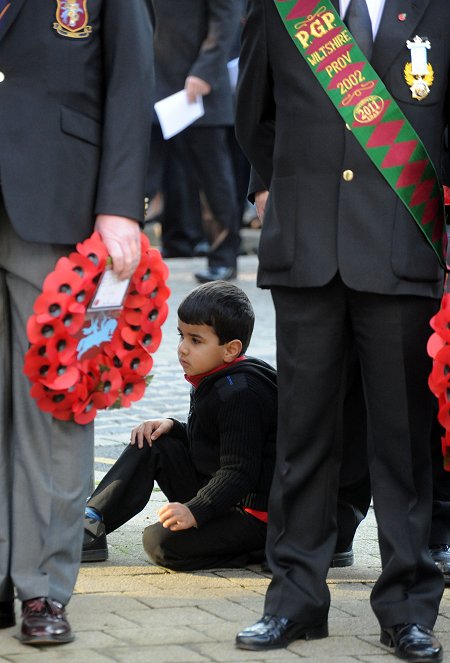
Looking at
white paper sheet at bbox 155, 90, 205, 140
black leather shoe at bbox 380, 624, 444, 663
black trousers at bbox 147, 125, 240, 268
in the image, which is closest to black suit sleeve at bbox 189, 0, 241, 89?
white paper sheet at bbox 155, 90, 205, 140

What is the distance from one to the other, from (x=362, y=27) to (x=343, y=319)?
751 mm

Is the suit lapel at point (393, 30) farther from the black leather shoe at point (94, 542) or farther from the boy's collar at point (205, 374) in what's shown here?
the black leather shoe at point (94, 542)

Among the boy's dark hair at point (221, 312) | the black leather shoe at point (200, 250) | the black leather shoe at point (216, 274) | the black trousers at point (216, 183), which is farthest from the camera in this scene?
the black leather shoe at point (200, 250)

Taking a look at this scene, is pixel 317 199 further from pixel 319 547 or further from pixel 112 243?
pixel 319 547

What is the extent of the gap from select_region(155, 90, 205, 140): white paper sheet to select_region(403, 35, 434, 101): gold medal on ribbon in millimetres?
6126

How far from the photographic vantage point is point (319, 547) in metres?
4.18

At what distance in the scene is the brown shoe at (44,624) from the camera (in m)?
3.98

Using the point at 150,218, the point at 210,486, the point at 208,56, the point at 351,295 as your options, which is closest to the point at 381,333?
the point at 351,295

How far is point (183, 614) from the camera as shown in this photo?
14.3ft

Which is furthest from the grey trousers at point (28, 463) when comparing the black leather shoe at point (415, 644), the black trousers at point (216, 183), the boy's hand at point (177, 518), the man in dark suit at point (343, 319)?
the black trousers at point (216, 183)

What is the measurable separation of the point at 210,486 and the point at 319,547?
73 cm

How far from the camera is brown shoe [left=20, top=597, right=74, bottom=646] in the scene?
398 centimetres

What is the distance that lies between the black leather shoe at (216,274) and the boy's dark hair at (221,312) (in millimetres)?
6003

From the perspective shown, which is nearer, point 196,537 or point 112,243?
point 112,243
